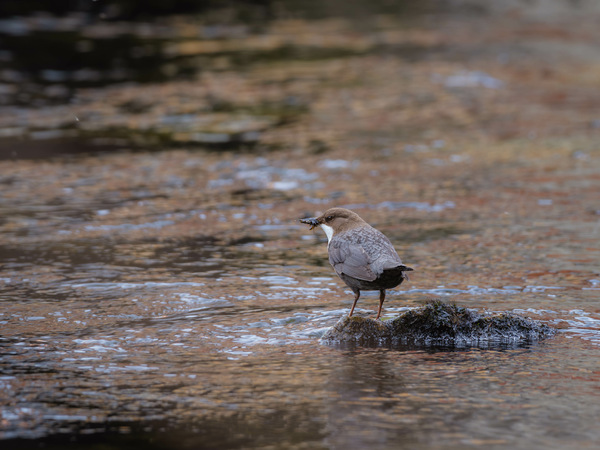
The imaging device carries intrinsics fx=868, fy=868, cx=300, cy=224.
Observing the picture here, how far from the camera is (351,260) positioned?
5.33m

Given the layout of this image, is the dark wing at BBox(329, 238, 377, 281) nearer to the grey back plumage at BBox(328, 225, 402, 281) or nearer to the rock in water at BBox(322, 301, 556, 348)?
the grey back plumage at BBox(328, 225, 402, 281)

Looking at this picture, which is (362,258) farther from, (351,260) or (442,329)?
(442,329)

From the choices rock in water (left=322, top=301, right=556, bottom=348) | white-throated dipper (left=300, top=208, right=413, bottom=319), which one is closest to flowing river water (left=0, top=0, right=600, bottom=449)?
rock in water (left=322, top=301, right=556, bottom=348)

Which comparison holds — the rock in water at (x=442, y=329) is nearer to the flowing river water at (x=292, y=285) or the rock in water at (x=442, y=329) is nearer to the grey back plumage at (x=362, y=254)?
the flowing river water at (x=292, y=285)

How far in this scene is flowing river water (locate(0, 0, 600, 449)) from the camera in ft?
13.8

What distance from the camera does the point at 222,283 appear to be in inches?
261

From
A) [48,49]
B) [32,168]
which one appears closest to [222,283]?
[32,168]

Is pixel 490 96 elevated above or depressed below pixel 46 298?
above

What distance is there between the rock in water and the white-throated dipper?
0.15 meters

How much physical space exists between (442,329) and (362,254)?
26.1 inches

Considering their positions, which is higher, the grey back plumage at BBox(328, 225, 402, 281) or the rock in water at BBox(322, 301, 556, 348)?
the grey back plumage at BBox(328, 225, 402, 281)

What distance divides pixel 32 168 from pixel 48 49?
910 centimetres

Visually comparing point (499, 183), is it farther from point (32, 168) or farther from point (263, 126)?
point (32, 168)

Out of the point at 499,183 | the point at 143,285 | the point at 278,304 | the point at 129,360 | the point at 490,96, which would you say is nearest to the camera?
the point at 129,360
